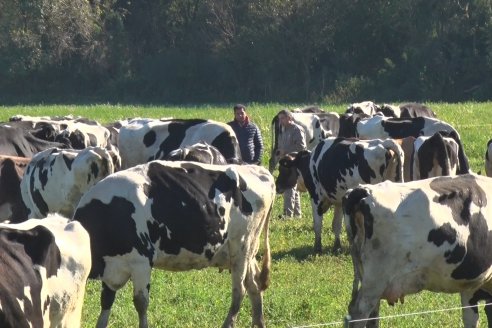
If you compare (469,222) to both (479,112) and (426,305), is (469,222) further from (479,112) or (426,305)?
(479,112)

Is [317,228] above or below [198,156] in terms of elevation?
below

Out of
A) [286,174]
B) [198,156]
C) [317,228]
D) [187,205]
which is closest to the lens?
[187,205]

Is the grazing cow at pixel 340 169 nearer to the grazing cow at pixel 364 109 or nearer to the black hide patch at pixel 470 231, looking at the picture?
the black hide patch at pixel 470 231

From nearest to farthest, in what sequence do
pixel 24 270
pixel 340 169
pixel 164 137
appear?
pixel 24 270, pixel 340 169, pixel 164 137

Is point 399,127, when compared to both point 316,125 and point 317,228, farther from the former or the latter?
point 317,228

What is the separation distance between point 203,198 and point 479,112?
34051mm

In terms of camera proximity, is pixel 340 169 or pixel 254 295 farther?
pixel 340 169

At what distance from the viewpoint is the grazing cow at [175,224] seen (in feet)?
38.3

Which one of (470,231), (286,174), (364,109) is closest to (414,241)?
(470,231)

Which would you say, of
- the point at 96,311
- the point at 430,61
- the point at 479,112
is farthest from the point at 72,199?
the point at 430,61

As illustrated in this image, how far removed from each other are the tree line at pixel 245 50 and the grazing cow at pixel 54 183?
2317 inches

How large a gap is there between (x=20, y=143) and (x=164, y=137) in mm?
2948

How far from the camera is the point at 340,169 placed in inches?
701

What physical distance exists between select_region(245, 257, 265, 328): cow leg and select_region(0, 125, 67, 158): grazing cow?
853 cm
